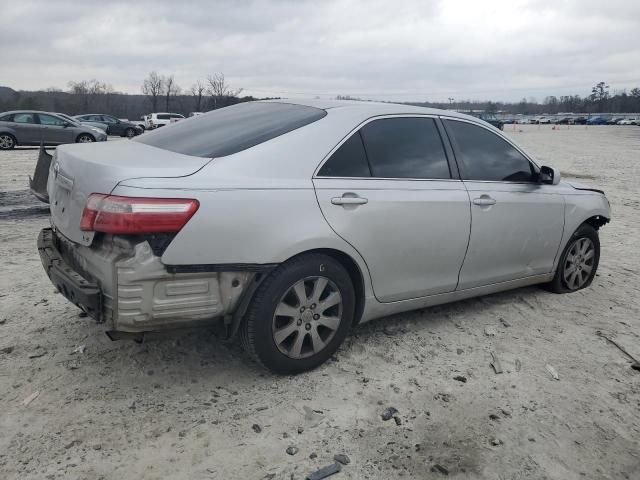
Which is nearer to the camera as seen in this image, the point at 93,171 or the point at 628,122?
the point at 93,171

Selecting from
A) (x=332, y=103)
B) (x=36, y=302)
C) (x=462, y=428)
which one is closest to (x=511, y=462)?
(x=462, y=428)

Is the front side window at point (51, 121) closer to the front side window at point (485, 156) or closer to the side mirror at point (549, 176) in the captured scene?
the front side window at point (485, 156)

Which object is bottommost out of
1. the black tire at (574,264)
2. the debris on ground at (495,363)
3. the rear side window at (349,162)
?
the debris on ground at (495,363)

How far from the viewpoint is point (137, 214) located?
266 cm

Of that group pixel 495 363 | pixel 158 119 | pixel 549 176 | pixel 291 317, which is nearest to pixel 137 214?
pixel 291 317

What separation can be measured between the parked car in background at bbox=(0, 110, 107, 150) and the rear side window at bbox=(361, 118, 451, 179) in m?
18.1

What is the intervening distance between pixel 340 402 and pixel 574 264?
10.0 feet

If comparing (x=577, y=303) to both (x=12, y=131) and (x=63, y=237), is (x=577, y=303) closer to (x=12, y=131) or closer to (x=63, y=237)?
(x=63, y=237)

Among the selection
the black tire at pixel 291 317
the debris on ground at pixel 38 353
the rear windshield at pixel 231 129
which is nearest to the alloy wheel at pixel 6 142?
the rear windshield at pixel 231 129

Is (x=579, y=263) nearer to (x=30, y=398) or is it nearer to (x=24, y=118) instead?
(x=30, y=398)

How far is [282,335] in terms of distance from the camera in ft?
10.5

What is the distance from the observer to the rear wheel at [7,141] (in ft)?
64.0

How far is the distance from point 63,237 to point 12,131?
1920 cm

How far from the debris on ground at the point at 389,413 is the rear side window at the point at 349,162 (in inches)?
54.2
